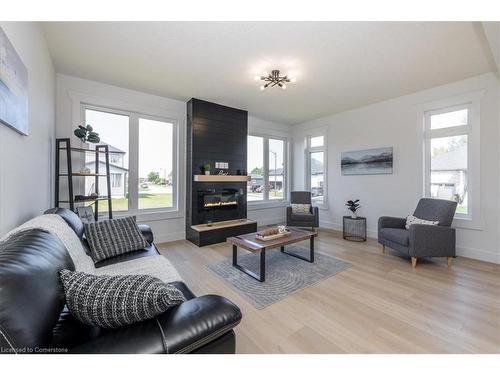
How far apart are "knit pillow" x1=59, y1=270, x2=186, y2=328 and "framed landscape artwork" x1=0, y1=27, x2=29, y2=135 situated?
1.18 meters

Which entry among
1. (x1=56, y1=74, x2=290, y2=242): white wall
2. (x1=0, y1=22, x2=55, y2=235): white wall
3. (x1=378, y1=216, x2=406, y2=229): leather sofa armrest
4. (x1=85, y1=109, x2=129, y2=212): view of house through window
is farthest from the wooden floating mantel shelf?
(x1=378, y1=216, x2=406, y2=229): leather sofa armrest

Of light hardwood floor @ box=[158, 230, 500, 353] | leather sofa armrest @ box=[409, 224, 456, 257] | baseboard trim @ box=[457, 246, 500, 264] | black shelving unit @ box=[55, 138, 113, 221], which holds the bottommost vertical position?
light hardwood floor @ box=[158, 230, 500, 353]

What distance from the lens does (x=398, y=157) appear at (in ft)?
12.9

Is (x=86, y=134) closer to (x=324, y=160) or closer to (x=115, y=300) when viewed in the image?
(x=115, y=300)

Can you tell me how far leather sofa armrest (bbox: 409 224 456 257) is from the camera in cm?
278

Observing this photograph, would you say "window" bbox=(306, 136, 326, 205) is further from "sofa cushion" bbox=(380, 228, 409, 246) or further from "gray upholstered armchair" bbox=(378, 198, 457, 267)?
"gray upholstered armchair" bbox=(378, 198, 457, 267)

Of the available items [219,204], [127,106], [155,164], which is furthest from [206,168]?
[127,106]

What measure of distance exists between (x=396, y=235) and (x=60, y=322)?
11.7ft

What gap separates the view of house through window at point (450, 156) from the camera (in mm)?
3309

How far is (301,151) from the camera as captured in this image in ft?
18.6

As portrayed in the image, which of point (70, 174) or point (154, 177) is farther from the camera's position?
point (154, 177)

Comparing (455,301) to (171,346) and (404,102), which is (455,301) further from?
(404,102)

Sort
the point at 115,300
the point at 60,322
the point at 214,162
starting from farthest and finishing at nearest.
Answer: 1. the point at 214,162
2. the point at 60,322
3. the point at 115,300
